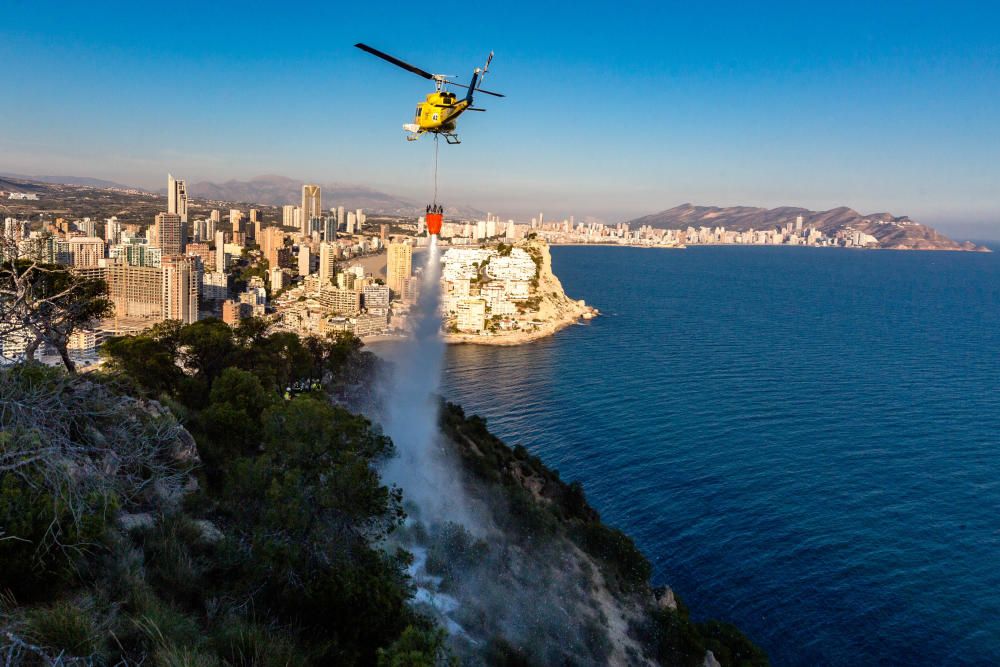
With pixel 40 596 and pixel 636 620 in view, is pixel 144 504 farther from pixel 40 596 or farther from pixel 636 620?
pixel 636 620

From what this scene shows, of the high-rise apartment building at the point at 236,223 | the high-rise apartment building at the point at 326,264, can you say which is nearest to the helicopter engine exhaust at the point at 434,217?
the high-rise apartment building at the point at 326,264

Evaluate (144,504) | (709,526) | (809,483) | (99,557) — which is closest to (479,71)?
(144,504)

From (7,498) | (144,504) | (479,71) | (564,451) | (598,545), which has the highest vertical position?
(479,71)

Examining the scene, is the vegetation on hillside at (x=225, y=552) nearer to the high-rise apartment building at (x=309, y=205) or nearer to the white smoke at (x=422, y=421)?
the white smoke at (x=422, y=421)

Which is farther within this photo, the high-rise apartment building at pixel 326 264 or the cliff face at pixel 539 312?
the high-rise apartment building at pixel 326 264

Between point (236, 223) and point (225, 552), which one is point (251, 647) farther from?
point (236, 223)

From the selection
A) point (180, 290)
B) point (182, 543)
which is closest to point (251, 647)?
point (182, 543)

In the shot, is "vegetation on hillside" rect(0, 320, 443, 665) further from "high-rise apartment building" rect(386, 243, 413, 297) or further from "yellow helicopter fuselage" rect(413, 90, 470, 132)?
"high-rise apartment building" rect(386, 243, 413, 297)
